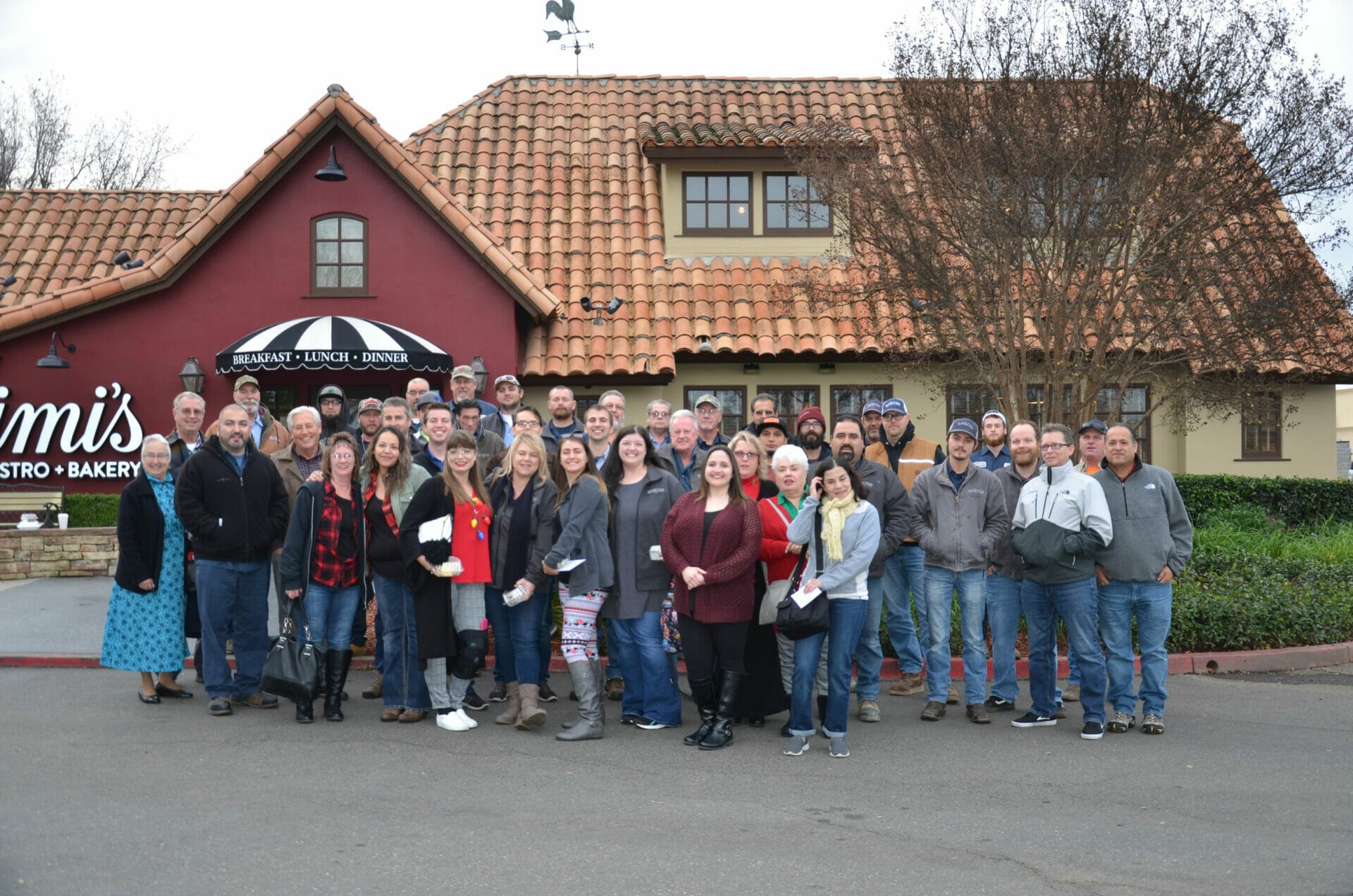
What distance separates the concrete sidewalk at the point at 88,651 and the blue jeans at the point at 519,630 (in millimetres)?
1722

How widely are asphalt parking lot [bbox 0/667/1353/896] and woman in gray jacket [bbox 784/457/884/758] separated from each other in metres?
0.31

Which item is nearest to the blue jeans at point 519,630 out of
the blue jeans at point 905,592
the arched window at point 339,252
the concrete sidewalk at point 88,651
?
the concrete sidewalk at point 88,651

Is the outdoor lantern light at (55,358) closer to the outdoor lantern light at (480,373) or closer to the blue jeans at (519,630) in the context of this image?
the outdoor lantern light at (480,373)

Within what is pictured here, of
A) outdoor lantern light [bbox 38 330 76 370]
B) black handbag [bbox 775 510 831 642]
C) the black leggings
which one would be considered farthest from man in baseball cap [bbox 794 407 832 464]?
outdoor lantern light [bbox 38 330 76 370]

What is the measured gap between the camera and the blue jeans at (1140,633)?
799cm

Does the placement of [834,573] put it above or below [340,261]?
below

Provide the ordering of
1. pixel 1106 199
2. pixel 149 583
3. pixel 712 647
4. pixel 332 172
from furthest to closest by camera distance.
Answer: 1. pixel 332 172
2. pixel 1106 199
3. pixel 149 583
4. pixel 712 647

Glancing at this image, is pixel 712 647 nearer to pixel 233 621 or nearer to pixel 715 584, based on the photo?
pixel 715 584

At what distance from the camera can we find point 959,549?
8414mm

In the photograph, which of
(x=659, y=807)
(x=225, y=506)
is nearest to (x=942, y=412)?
(x=225, y=506)

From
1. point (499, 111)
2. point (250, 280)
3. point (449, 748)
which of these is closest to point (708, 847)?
point (449, 748)

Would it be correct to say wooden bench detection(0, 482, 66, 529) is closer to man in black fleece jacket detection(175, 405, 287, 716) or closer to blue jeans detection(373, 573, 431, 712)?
man in black fleece jacket detection(175, 405, 287, 716)

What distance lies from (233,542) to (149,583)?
27.7 inches

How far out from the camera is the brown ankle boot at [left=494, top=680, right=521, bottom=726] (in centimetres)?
825
